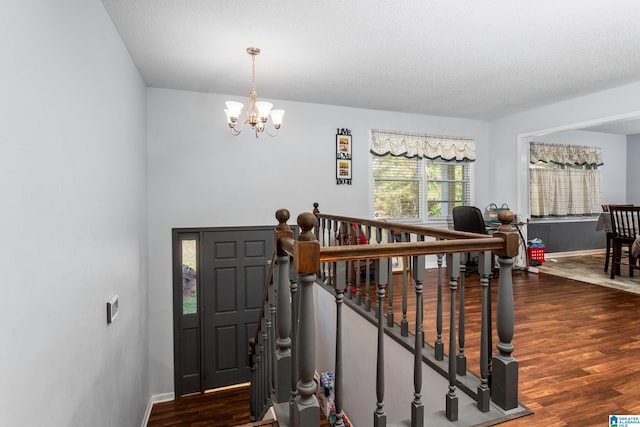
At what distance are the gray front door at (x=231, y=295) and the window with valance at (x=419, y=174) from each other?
1.98 meters

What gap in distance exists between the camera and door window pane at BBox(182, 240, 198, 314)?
4.45 m

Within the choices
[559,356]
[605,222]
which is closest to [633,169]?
[605,222]

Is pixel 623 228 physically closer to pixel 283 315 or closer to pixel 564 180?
pixel 564 180

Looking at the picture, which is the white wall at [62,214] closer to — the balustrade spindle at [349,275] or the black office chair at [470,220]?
the balustrade spindle at [349,275]

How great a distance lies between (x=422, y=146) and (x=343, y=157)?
1.40 meters

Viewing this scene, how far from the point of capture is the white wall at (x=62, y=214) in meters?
1.31

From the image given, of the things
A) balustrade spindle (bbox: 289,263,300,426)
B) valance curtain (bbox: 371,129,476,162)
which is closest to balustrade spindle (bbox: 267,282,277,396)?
balustrade spindle (bbox: 289,263,300,426)

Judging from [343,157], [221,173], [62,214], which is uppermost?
[343,157]

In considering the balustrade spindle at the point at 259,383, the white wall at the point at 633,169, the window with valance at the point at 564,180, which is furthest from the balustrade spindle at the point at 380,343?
the white wall at the point at 633,169

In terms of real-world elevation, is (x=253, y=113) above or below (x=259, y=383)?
above

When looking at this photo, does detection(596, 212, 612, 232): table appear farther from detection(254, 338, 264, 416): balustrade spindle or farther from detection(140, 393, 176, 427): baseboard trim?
detection(140, 393, 176, 427): baseboard trim

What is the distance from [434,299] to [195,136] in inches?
136

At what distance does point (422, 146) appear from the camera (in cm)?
559

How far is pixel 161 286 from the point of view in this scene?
4309 mm
